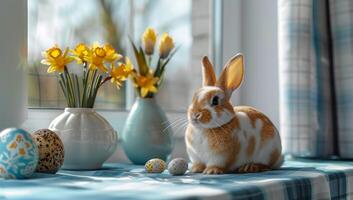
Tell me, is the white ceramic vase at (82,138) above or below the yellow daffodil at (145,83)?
below

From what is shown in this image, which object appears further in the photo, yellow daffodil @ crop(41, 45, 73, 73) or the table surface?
yellow daffodil @ crop(41, 45, 73, 73)

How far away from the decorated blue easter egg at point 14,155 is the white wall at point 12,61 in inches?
6.5

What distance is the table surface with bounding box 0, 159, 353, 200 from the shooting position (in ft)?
2.42

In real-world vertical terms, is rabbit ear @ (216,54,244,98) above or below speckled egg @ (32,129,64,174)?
above

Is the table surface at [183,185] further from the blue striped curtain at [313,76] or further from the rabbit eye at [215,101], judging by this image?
the blue striped curtain at [313,76]

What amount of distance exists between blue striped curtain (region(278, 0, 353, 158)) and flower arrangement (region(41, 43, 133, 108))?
49 cm

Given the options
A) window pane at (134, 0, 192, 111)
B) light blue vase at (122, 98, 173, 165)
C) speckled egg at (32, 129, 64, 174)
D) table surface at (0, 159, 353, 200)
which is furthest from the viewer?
window pane at (134, 0, 192, 111)

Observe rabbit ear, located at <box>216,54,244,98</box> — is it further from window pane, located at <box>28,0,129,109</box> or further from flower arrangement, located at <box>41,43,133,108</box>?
window pane, located at <box>28,0,129,109</box>

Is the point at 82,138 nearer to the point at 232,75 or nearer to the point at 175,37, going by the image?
the point at 232,75

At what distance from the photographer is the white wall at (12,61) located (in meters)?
1.07

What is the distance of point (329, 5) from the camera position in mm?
1514

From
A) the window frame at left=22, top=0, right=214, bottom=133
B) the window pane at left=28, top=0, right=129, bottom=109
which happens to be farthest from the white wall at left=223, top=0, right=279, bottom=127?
the window pane at left=28, top=0, right=129, bottom=109

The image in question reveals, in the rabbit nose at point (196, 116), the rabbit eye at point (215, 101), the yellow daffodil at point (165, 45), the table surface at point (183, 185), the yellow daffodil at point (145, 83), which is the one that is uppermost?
the yellow daffodil at point (165, 45)

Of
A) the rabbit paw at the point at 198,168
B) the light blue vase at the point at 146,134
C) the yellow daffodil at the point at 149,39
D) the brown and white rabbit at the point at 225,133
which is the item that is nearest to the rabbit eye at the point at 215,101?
the brown and white rabbit at the point at 225,133
